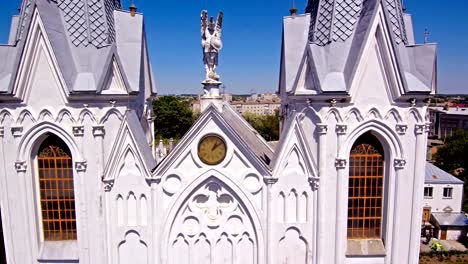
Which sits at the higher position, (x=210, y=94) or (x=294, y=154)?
(x=210, y=94)

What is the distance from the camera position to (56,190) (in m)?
13.7

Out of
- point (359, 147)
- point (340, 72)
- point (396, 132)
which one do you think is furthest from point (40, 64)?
point (396, 132)

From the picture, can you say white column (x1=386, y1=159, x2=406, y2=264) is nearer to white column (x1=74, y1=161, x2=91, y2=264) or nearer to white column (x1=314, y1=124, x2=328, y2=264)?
white column (x1=314, y1=124, x2=328, y2=264)

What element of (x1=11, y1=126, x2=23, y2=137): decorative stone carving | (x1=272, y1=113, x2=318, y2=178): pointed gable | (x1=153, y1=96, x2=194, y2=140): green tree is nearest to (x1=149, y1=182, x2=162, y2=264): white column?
(x1=272, y1=113, x2=318, y2=178): pointed gable

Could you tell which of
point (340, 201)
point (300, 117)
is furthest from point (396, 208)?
point (300, 117)

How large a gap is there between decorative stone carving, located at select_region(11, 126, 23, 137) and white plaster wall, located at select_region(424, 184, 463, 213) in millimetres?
40946

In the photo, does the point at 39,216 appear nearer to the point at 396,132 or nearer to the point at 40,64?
the point at 40,64

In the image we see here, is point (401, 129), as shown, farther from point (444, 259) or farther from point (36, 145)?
point (444, 259)

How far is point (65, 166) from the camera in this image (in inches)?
534

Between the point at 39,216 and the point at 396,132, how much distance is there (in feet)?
54.3

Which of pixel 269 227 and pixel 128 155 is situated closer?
pixel 128 155

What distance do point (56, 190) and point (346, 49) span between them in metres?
14.6

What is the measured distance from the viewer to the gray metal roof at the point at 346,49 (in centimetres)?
1263

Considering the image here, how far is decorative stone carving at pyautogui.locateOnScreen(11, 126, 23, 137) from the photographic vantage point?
42.1 feet
